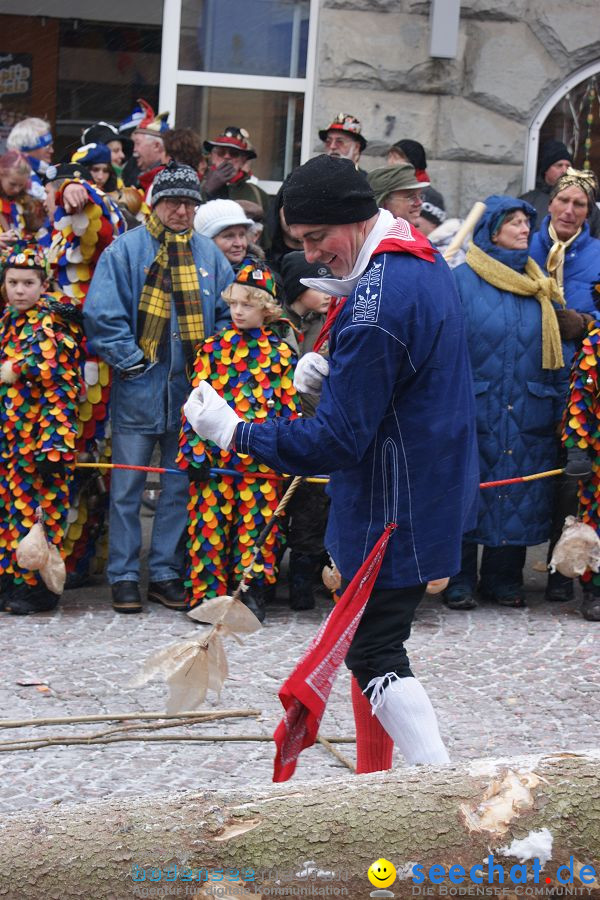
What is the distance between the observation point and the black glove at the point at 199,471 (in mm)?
6555

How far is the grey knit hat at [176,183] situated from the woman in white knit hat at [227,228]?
51cm

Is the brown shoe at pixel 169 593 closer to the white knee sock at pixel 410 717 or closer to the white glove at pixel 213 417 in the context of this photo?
the white glove at pixel 213 417

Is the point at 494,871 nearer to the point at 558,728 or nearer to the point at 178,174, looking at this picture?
the point at 558,728

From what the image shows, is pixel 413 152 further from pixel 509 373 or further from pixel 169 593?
pixel 169 593

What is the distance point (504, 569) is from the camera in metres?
6.99

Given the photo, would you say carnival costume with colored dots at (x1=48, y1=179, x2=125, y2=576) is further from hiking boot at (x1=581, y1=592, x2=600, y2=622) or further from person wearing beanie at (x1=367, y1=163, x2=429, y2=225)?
hiking boot at (x1=581, y1=592, x2=600, y2=622)

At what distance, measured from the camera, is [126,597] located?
6.58 metres

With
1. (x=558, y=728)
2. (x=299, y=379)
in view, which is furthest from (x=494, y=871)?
(x=558, y=728)

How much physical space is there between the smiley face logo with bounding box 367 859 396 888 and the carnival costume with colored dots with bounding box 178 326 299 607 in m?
3.64

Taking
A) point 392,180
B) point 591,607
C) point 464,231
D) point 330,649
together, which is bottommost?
point 591,607

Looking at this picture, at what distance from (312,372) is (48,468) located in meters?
2.77

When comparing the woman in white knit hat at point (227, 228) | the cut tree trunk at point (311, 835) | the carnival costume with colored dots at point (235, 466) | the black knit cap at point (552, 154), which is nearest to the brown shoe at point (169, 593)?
the carnival costume with colored dots at point (235, 466)

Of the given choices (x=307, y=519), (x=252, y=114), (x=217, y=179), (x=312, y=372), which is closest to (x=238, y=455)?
(x=307, y=519)

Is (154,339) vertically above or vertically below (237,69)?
below
